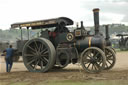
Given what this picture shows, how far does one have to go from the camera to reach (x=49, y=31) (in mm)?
11031

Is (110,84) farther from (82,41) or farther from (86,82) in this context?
(82,41)

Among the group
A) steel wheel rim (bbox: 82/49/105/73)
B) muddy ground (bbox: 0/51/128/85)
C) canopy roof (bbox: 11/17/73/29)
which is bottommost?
muddy ground (bbox: 0/51/128/85)

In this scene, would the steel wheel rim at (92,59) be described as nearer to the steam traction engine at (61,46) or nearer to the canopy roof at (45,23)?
Answer: the steam traction engine at (61,46)

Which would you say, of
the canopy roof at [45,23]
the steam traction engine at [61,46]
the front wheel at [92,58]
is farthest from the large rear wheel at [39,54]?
the front wheel at [92,58]

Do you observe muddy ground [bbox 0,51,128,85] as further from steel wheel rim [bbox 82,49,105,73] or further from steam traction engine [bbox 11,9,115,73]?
steam traction engine [bbox 11,9,115,73]

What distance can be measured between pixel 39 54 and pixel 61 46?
3.62ft

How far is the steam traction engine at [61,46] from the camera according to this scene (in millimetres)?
9828

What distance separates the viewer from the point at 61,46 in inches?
415

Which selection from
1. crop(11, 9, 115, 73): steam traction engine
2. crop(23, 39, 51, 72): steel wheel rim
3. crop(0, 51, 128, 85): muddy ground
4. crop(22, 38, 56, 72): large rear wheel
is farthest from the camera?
crop(23, 39, 51, 72): steel wheel rim

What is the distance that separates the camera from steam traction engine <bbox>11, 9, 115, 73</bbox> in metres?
9.83

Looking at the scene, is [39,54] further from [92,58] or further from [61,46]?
[92,58]

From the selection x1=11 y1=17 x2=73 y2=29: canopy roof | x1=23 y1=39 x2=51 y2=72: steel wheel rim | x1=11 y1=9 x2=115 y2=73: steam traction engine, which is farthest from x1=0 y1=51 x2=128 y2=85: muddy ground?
x1=11 y1=17 x2=73 y2=29: canopy roof

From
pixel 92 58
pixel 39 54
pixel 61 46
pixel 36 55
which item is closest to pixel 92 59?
pixel 92 58

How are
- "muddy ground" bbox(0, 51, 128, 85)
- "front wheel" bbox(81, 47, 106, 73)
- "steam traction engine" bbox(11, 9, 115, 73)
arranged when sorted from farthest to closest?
"steam traction engine" bbox(11, 9, 115, 73)
"front wheel" bbox(81, 47, 106, 73)
"muddy ground" bbox(0, 51, 128, 85)
